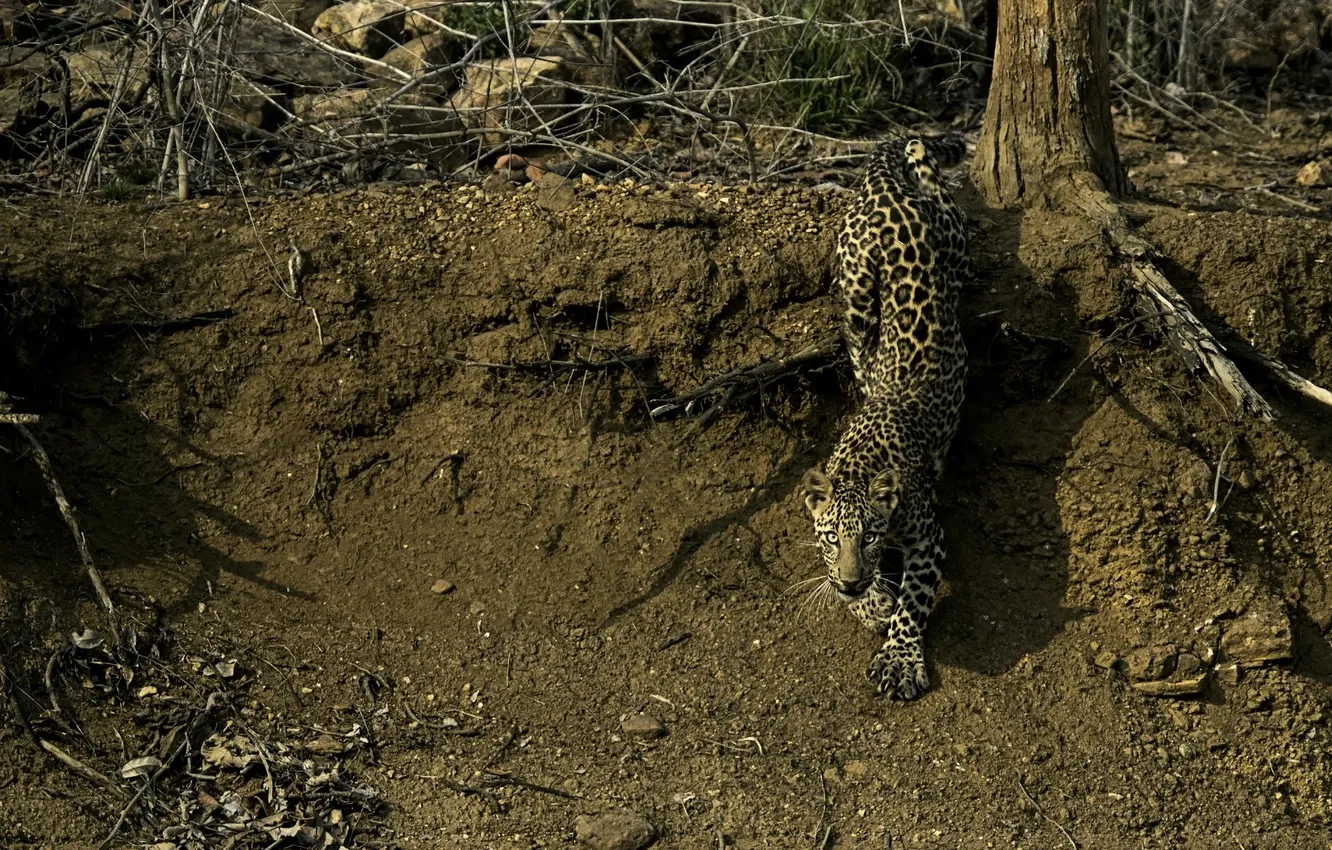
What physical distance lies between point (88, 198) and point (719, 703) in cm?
487

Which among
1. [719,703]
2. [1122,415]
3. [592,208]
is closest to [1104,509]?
[1122,415]

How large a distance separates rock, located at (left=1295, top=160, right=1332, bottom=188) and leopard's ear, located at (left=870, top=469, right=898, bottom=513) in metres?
4.49

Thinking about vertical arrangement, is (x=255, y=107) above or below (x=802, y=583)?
above

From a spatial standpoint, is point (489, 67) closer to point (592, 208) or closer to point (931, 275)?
point (592, 208)

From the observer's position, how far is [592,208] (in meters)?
8.75

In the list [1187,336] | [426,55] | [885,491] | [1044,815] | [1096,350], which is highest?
[426,55]

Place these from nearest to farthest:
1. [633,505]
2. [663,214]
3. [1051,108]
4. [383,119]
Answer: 1. [633,505]
2. [663,214]
3. [1051,108]
4. [383,119]

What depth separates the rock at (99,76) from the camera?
9.59 m

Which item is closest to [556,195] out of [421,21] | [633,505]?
[633,505]

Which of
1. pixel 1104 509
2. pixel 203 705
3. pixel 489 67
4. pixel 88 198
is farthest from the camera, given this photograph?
pixel 489 67

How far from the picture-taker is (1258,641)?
314 inches

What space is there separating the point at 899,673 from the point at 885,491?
932mm

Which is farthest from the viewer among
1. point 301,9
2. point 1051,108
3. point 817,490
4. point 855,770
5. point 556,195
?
point 301,9

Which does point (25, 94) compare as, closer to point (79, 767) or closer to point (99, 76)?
point (99, 76)
